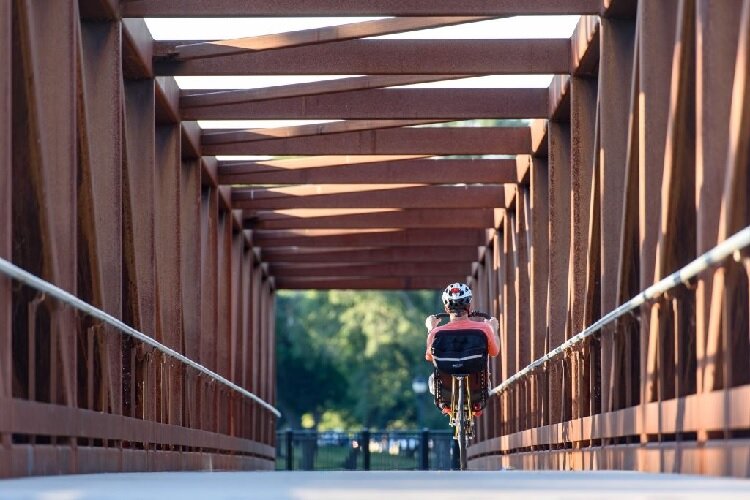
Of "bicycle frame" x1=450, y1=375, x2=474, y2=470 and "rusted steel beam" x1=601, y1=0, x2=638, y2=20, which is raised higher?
"rusted steel beam" x1=601, y1=0, x2=638, y2=20

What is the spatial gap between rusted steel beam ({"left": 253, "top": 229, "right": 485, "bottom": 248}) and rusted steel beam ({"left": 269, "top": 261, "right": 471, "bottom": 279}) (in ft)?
12.4

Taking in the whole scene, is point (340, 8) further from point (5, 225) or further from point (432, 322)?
point (5, 225)

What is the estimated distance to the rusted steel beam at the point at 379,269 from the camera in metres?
34.5

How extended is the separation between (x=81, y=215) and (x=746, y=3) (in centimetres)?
548

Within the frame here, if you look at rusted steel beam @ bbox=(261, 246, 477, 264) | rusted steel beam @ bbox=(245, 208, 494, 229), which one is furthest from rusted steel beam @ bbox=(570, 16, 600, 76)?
rusted steel beam @ bbox=(261, 246, 477, 264)

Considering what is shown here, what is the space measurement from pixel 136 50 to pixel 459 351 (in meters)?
3.41

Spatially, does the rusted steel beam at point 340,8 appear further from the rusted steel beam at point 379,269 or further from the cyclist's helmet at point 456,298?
the rusted steel beam at point 379,269

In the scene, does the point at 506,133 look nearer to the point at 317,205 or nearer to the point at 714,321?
the point at 317,205

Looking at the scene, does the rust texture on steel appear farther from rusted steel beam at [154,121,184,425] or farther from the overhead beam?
the overhead beam

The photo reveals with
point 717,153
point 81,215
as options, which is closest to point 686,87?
point 717,153

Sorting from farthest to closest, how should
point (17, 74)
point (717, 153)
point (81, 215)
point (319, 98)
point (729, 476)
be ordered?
point (319, 98) < point (81, 215) < point (17, 74) < point (717, 153) < point (729, 476)

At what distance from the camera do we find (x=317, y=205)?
24844 mm

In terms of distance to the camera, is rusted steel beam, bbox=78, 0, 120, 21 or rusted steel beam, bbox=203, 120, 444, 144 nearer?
rusted steel beam, bbox=78, 0, 120, 21

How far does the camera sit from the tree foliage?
2596 inches
